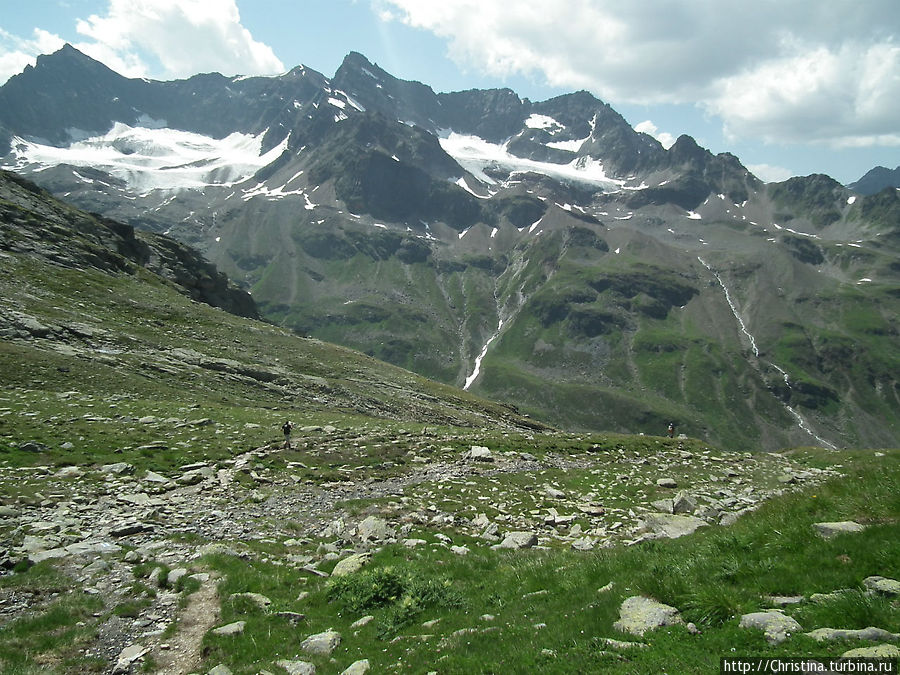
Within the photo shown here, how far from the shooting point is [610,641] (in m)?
8.52

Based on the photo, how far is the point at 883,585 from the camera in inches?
315

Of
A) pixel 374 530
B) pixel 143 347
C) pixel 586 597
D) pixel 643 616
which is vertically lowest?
pixel 374 530

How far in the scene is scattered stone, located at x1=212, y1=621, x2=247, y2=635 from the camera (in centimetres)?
1221

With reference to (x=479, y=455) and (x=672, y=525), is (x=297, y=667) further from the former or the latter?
(x=479, y=455)

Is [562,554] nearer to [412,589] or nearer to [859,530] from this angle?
[412,589]

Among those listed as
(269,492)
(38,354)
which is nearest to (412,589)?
(269,492)

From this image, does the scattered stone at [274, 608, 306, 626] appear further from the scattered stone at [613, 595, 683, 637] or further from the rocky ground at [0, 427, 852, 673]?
the scattered stone at [613, 595, 683, 637]

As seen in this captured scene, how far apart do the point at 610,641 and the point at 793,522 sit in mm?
6239

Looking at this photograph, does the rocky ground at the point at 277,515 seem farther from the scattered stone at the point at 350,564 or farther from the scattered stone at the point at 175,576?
the scattered stone at the point at 350,564

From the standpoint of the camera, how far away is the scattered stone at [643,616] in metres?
8.88

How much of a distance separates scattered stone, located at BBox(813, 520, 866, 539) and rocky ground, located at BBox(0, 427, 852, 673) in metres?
6.27

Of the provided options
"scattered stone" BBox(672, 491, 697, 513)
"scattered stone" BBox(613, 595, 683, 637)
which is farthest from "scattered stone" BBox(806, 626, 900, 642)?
"scattered stone" BBox(672, 491, 697, 513)

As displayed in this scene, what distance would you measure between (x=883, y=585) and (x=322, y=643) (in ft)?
35.3

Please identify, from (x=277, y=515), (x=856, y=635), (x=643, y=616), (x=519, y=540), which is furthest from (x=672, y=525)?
(x=277, y=515)
